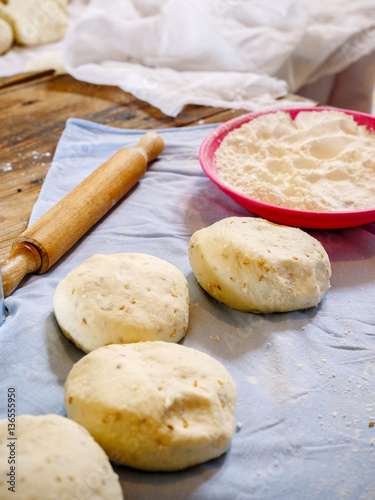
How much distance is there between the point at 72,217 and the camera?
1.17 m

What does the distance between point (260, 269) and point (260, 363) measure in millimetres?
193

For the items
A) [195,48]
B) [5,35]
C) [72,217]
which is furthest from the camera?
[5,35]

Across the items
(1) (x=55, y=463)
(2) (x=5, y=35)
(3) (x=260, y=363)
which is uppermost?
(2) (x=5, y=35)

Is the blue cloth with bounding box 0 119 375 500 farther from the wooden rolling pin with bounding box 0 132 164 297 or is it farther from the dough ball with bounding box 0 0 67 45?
the dough ball with bounding box 0 0 67 45

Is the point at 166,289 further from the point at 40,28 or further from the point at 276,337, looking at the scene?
the point at 40,28

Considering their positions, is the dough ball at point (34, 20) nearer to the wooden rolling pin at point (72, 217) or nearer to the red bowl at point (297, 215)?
the wooden rolling pin at point (72, 217)

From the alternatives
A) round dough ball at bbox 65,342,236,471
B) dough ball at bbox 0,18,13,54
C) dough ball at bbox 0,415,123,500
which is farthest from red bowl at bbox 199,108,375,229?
dough ball at bbox 0,18,13,54

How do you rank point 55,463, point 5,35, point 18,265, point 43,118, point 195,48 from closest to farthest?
point 55,463 < point 18,265 < point 43,118 < point 195,48 < point 5,35

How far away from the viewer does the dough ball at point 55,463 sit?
587mm

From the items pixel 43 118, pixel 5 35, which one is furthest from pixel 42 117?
pixel 5 35

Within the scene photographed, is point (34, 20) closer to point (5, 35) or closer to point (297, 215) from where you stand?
point (5, 35)

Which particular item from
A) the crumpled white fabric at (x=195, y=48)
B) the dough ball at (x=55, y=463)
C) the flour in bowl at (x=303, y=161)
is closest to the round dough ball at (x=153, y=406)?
the dough ball at (x=55, y=463)

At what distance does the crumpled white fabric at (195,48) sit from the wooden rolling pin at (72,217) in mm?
562

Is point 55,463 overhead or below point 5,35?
below
